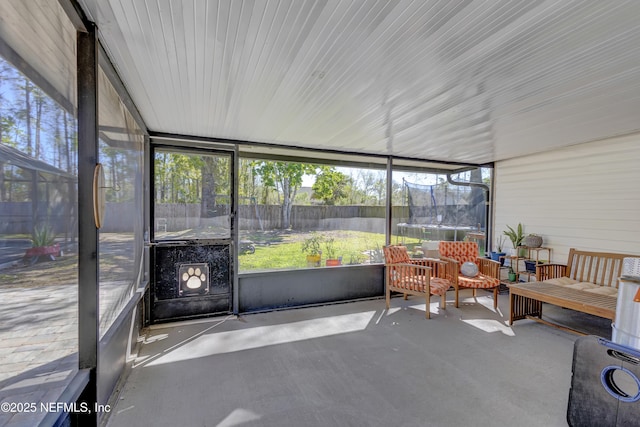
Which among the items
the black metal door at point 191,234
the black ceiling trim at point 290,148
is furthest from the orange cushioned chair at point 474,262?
the black metal door at point 191,234

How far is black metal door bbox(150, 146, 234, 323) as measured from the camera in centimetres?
363

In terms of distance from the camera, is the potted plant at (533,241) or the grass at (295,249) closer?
the grass at (295,249)

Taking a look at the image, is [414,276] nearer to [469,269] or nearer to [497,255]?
[469,269]

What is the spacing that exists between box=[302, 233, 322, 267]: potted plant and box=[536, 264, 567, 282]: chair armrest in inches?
128

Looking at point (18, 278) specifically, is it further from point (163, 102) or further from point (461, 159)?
point (461, 159)

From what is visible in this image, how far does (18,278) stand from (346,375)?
2293 mm

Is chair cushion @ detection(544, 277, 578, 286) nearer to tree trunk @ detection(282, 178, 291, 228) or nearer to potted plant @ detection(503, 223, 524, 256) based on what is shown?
potted plant @ detection(503, 223, 524, 256)

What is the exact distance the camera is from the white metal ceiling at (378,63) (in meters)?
1.42

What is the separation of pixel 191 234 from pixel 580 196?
224 inches

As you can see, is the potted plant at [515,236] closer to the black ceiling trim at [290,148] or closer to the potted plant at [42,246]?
the black ceiling trim at [290,148]

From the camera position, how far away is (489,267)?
4445 millimetres

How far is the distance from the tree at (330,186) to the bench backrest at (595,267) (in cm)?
349

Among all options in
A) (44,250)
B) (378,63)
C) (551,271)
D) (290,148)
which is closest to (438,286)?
(551,271)

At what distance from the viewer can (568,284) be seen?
378cm
